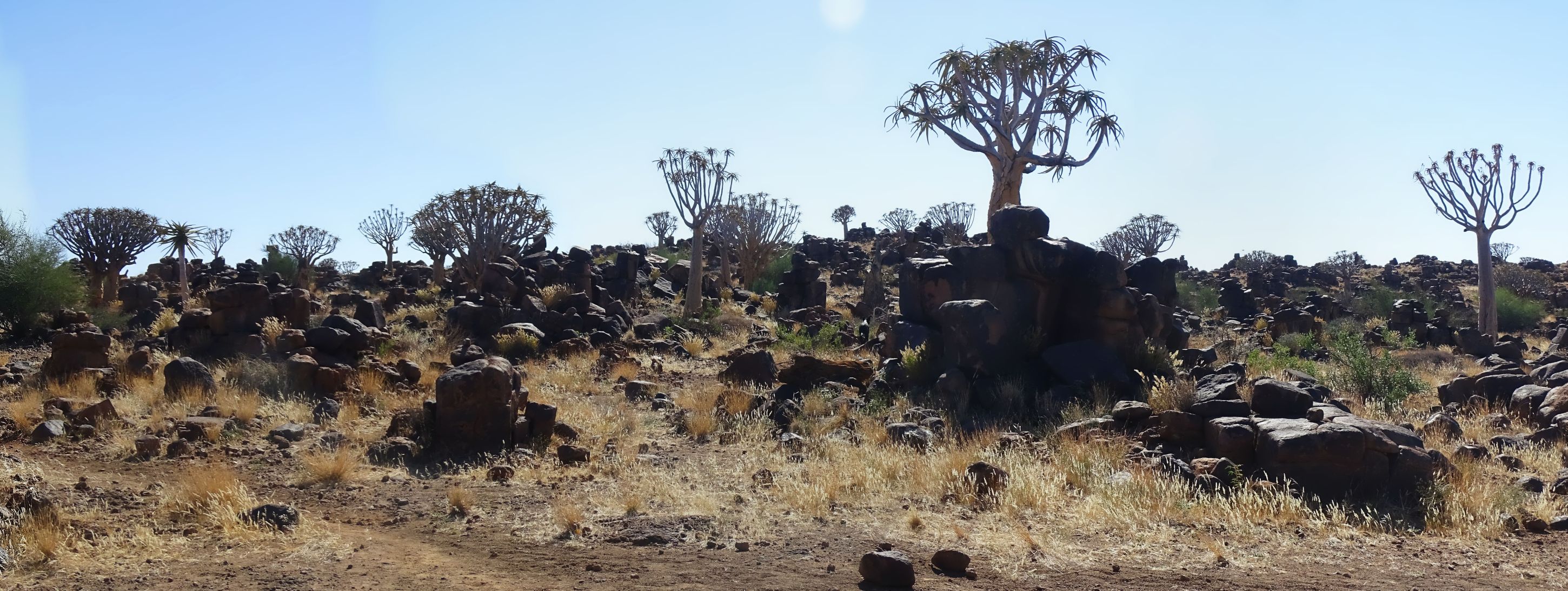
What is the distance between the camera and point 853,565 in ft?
24.0

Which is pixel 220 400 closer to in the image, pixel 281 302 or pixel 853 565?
pixel 281 302

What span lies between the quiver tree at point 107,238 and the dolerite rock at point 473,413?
991 inches

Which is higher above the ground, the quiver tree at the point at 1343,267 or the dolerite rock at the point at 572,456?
the quiver tree at the point at 1343,267

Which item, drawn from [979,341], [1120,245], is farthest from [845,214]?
[979,341]

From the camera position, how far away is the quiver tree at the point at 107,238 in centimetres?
3189

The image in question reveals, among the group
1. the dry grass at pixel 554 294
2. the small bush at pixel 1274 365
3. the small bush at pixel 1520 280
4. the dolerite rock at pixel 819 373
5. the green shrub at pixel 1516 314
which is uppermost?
the small bush at pixel 1520 280

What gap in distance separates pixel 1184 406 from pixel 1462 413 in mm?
5064

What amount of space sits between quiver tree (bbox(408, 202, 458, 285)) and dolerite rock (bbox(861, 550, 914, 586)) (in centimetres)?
2720

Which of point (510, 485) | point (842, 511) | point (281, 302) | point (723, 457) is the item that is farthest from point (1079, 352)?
point (281, 302)

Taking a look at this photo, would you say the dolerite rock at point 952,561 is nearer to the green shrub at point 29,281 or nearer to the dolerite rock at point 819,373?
the dolerite rock at point 819,373

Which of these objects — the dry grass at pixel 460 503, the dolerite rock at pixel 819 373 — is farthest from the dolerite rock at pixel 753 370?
the dry grass at pixel 460 503

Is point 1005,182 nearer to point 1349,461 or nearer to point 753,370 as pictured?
point 753,370

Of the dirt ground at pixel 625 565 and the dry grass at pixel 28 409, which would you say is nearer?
the dirt ground at pixel 625 565

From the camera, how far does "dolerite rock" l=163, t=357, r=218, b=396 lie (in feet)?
47.2
